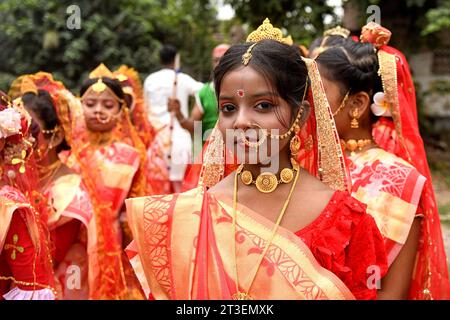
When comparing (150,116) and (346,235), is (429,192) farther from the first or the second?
(150,116)

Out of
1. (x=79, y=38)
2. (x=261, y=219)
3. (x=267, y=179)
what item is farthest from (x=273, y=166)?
(x=79, y=38)

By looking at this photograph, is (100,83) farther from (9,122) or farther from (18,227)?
(18,227)

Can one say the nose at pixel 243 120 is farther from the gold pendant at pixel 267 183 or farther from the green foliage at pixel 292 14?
the green foliage at pixel 292 14

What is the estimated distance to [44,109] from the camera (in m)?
3.96

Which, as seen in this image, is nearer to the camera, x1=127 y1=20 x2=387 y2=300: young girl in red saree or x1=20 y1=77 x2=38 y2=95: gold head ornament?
x1=127 y1=20 x2=387 y2=300: young girl in red saree

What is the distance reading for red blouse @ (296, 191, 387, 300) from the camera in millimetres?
1997

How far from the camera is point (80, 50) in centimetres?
1368

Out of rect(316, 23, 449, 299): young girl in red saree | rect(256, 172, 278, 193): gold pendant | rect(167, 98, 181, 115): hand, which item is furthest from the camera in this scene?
rect(167, 98, 181, 115): hand

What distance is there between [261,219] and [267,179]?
0.14m

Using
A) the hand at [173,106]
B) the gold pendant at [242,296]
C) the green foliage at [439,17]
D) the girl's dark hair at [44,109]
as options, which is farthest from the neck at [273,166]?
the green foliage at [439,17]

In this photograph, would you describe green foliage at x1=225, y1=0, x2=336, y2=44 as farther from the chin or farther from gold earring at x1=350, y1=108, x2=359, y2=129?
gold earring at x1=350, y1=108, x2=359, y2=129

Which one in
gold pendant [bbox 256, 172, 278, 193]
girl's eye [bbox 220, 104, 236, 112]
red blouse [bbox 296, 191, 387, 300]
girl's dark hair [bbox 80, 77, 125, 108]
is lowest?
red blouse [bbox 296, 191, 387, 300]

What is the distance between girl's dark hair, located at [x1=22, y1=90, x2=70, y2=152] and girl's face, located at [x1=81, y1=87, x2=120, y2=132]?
74 centimetres

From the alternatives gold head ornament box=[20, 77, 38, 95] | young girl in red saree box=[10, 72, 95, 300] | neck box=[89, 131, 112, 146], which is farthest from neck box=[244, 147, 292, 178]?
neck box=[89, 131, 112, 146]
